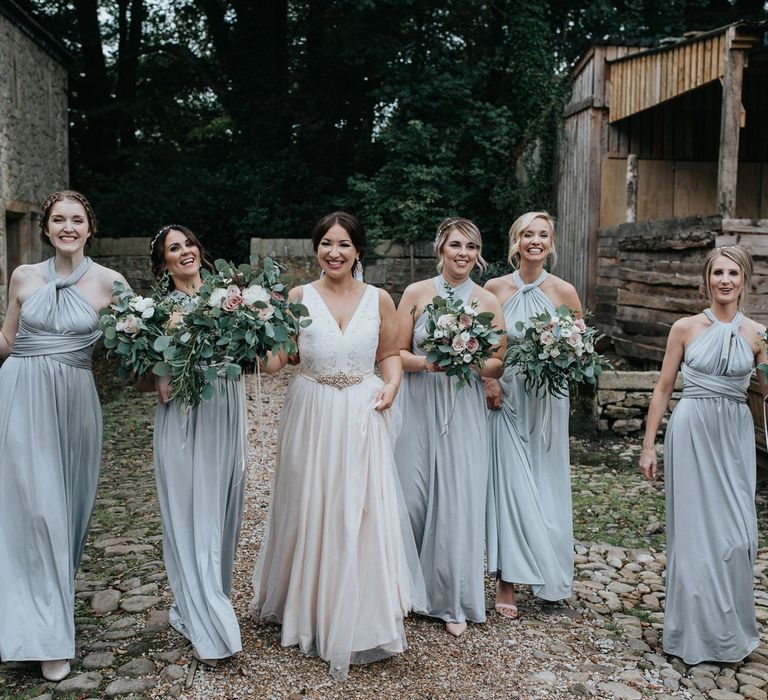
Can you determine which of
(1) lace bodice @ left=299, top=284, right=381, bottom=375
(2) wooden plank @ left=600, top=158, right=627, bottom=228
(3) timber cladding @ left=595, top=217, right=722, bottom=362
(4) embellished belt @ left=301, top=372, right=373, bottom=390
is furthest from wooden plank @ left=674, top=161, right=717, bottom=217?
(4) embellished belt @ left=301, top=372, right=373, bottom=390

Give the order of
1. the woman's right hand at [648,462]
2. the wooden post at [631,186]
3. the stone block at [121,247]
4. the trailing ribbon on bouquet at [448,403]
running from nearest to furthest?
the woman's right hand at [648,462], the trailing ribbon on bouquet at [448,403], the wooden post at [631,186], the stone block at [121,247]

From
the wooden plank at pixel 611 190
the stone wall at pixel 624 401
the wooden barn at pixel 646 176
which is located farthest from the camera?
the wooden plank at pixel 611 190

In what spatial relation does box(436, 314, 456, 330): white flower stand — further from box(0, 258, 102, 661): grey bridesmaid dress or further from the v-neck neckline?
box(0, 258, 102, 661): grey bridesmaid dress

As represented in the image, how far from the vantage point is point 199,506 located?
399 cm

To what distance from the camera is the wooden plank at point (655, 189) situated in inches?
546

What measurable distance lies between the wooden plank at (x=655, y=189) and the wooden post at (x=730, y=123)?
12.4 ft

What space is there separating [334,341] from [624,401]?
6.43 metres

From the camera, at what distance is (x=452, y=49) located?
1772 cm

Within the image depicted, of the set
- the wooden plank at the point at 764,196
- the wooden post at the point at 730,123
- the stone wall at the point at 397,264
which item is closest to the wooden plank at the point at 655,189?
the wooden plank at the point at 764,196

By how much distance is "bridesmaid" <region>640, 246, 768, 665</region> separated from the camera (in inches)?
167

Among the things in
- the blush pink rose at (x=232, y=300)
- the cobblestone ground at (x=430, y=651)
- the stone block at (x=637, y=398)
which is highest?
the blush pink rose at (x=232, y=300)

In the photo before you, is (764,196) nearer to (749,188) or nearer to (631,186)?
(749,188)

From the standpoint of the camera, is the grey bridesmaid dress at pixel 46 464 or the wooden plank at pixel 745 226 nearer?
the grey bridesmaid dress at pixel 46 464

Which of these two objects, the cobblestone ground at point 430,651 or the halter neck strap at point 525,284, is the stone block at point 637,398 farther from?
the halter neck strap at point 525,284
